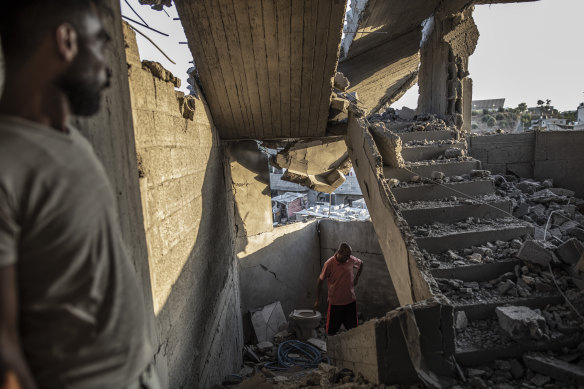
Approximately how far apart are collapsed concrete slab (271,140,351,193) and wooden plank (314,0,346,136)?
2055 millimetres

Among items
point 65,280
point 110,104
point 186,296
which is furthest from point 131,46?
point 186,296

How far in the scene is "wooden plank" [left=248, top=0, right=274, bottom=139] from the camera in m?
3.16

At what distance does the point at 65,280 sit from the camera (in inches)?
32.4

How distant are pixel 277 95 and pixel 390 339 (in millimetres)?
3111

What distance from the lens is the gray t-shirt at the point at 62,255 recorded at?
77 cm

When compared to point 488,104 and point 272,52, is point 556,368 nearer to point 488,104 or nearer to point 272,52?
point 272,52

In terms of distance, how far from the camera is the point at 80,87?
0.92 metres

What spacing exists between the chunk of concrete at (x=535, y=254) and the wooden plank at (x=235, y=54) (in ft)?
11.3

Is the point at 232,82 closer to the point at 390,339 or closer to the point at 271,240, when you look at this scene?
the point at 390,339

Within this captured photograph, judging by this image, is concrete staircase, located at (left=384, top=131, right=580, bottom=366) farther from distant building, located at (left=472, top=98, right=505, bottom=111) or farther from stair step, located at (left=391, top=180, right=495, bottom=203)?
distant building, located at (left=472, top=98, right=505, bottom=111)

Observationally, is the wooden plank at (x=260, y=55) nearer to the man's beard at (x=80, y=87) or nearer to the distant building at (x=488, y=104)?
the man's beard at (x=80, y=87)

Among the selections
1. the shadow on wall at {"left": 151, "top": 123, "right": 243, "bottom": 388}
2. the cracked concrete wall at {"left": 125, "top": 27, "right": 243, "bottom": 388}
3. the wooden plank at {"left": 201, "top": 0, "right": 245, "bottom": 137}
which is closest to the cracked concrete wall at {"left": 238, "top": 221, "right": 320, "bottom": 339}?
the shadow on wall at {"left": 151, "top": 123, "right": 243, "bottom": 388}

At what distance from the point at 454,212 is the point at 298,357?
144 inches

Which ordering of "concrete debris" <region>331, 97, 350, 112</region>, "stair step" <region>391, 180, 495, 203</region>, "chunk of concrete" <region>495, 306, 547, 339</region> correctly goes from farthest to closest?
"concrete debris" <region>331, 97, 350, 112</region>
"stair step" <region>391, 180, 495, 203</region>
"chunk of concrete" <region>495, 306, 547, 339</region>
